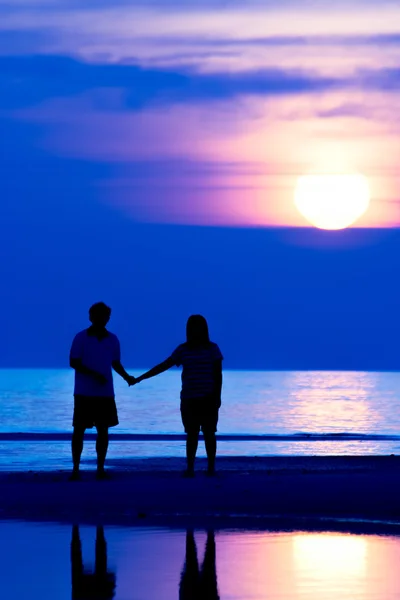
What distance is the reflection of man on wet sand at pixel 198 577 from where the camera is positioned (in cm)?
727

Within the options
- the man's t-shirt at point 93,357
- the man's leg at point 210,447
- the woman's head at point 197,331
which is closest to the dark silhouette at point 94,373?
the man's t-shirt at point 93,357

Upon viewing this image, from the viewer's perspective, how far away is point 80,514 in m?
11.1

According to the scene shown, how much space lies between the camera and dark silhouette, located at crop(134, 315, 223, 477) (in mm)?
14188

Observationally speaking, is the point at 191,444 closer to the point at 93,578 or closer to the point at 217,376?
the point at 217,376

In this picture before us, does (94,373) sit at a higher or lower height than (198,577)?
higher

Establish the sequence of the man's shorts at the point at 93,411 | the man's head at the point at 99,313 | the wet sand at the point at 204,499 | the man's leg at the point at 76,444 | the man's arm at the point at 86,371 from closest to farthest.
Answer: the wet sand at the point at 204,499, the man's head at the point at 99,313, the man's arm at the point at 86,371, the man's shorts at the point at 93,411, the man's leg at the point at 76,444

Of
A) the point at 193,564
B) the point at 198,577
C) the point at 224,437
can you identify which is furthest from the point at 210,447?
the point at 224,437

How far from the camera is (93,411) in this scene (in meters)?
13.9

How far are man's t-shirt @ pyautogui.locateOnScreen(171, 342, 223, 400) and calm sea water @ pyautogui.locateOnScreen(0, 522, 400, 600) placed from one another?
4.34 metres

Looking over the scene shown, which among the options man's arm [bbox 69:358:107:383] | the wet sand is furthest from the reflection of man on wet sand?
man's arm [bbox 69:358:107:383]

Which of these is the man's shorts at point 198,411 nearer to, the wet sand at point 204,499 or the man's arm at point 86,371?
the wet sand at point 204,499

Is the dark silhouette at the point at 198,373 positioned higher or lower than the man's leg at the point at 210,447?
higher

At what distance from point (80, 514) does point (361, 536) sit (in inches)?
104

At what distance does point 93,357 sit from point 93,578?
6.10 m
